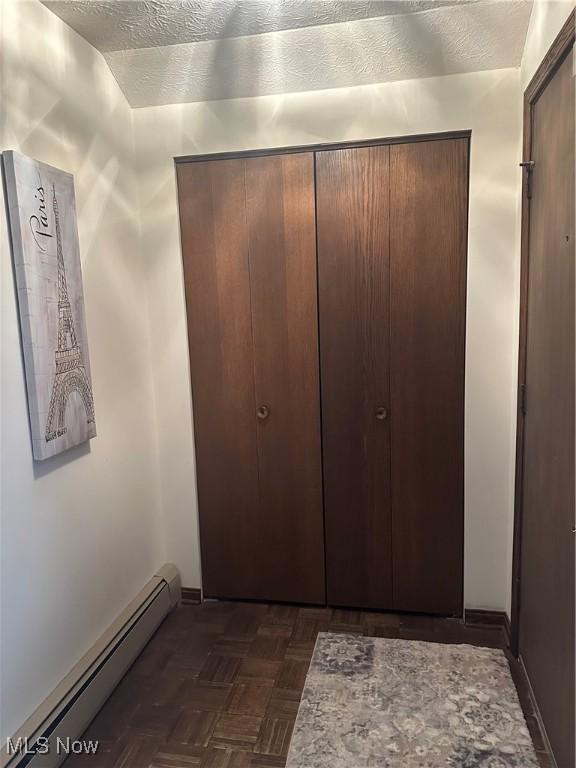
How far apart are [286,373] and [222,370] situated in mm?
300

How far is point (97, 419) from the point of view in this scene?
2180mm

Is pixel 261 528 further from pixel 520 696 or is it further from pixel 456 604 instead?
pixel 520 696

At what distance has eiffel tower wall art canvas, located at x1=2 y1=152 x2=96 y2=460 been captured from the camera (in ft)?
5.62

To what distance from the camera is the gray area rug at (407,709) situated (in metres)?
1.78

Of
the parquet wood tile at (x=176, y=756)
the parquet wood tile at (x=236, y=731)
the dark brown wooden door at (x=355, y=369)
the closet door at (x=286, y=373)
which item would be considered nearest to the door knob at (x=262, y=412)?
the closet door at (x=286, y=373)

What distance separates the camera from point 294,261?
244 cm

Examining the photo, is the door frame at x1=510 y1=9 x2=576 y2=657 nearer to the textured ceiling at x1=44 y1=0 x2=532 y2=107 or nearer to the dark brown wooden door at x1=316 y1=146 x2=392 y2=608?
the textured ceiling at x1=44 y1=0 x2=532 y2=107

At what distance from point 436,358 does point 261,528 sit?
1.12 meters

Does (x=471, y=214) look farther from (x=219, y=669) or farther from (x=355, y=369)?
(x=219, y=669)

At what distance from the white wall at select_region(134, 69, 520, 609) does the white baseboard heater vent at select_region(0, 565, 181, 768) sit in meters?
0.69

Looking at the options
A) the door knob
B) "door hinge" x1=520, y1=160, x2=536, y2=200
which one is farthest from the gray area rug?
"door hinge" x1=520, y1=160, x2=536, y2=200

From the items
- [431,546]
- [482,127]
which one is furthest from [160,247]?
[431,546]

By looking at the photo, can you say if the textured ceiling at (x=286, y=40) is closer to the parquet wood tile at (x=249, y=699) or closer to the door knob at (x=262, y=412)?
the door knob at (x=262, y=412)

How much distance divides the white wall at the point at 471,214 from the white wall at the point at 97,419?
0.11 metres
